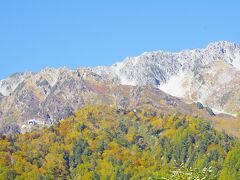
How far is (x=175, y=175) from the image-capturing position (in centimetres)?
6831

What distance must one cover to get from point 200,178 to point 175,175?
2.82m

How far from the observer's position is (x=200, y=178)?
2687 inches
